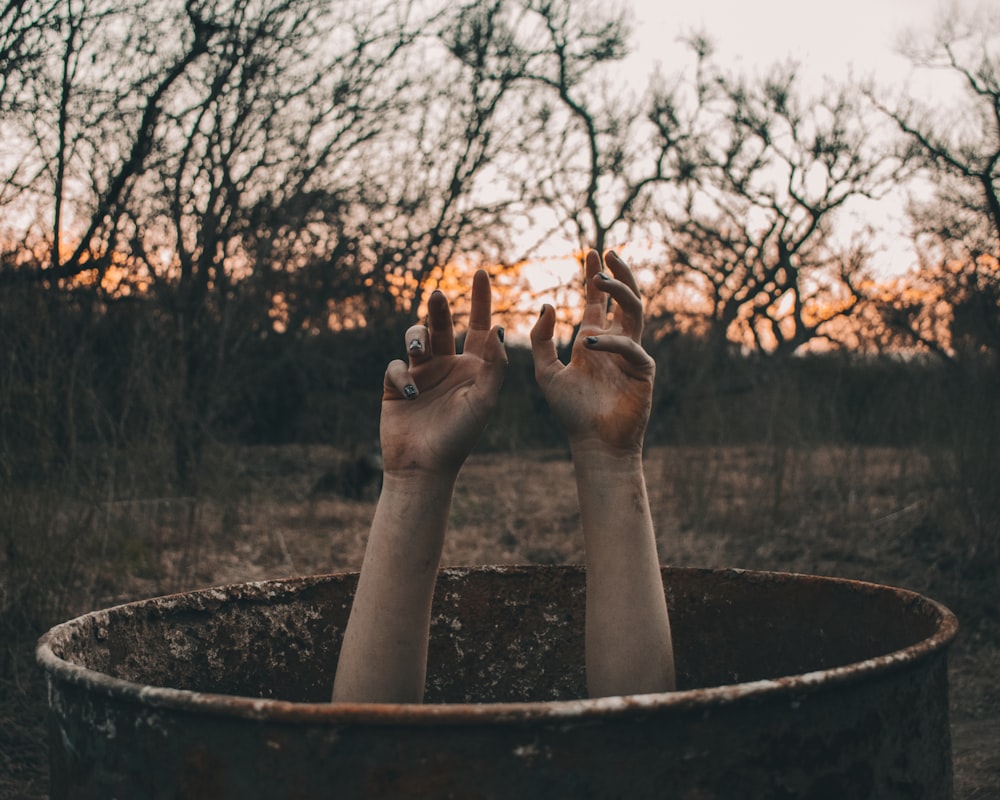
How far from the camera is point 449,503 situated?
159 centimetres

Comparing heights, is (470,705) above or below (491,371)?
below

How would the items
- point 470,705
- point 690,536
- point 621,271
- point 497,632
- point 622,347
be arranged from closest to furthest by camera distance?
point 470,705 < point 622,347 < point 621,271 < point 497,632 < point 690,536

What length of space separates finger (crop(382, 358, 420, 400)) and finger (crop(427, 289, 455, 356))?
0.31ft

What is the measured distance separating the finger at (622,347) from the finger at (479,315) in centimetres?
30

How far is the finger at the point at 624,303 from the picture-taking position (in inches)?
62.4

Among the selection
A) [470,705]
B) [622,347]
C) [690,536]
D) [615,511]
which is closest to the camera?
[470,705]

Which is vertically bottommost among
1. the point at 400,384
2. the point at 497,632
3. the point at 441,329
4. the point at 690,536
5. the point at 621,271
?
the point at 690,536

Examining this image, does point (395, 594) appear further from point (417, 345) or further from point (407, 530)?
point (417, 345)

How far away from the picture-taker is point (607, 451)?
5.25 ft

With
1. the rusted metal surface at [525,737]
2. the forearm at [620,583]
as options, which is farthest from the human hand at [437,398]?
the rusted metal surface at [525,737]

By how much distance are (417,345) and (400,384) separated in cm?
8

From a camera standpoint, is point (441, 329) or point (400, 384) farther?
point (441, 329)

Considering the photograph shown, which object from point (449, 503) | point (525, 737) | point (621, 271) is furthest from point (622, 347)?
point (525, 737)

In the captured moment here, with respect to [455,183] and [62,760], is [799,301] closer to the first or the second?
[455,183]
